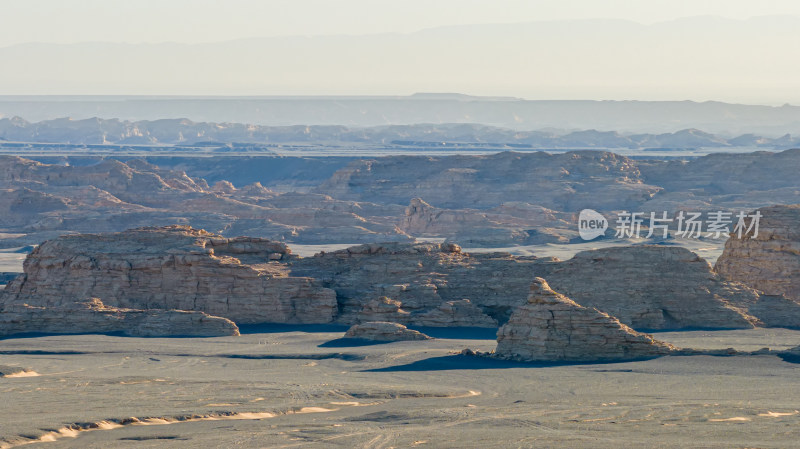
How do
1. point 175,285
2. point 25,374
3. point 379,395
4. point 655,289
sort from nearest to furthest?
point 379,395 < point 25,374 < point 655,289 < point 175,285

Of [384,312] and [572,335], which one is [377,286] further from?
[572,335]

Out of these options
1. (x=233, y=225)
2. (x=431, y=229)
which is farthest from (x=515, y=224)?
(x=233, y=225)

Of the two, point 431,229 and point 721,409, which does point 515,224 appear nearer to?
point 431,229

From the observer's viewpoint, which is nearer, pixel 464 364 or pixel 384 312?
pixel 464 364

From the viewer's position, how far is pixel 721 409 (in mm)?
28453

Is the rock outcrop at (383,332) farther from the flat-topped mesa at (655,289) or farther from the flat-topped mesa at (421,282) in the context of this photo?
the flat-topped mesa at (655,289)

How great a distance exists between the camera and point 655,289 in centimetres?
4400

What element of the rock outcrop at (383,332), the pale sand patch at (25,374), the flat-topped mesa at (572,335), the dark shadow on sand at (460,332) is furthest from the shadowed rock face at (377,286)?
the pale sand patch at (25,374)

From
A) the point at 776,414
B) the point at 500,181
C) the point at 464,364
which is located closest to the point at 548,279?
the point at 464,364

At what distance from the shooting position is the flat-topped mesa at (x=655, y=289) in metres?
43.3

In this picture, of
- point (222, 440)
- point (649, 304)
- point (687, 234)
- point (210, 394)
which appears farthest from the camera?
point (687, 234)

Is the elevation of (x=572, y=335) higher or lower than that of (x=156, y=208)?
higher

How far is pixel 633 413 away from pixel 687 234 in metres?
66.0

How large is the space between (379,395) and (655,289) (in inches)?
629
